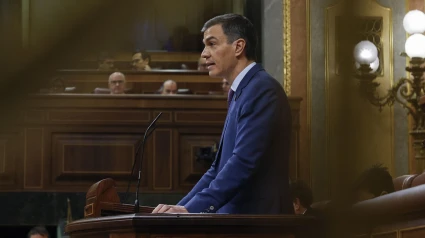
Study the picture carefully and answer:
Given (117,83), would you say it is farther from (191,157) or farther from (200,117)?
(191,157)

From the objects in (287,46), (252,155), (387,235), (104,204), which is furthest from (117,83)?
(252,155)

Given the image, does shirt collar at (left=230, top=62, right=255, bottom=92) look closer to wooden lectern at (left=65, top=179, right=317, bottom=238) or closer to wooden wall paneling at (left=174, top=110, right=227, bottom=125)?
wooden lectern at (left=65, top=179, right=317, bottom=238)

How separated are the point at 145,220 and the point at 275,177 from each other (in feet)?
1.70

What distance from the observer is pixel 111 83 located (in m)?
8.70

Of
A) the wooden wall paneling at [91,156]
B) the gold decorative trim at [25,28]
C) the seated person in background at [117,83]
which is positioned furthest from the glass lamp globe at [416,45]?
the gold decorative trim at [25,28]

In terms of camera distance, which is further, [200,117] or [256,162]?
[200,117]

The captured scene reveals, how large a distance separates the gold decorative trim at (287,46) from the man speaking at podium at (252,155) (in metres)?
7.23

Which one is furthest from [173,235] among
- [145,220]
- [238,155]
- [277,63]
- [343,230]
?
[277,63]

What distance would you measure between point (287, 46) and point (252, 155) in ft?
25.0

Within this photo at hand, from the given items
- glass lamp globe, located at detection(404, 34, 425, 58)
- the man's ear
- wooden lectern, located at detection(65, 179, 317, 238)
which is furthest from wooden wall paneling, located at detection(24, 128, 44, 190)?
wooden lectern, located at detection(65, 179, 317, 238)

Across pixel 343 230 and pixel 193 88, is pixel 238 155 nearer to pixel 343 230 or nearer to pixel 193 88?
pixel 343 230

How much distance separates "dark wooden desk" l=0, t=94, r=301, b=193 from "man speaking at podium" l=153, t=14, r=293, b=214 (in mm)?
5245

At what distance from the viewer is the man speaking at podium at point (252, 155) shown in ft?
7.07

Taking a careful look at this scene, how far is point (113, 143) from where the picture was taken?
7.73 m
